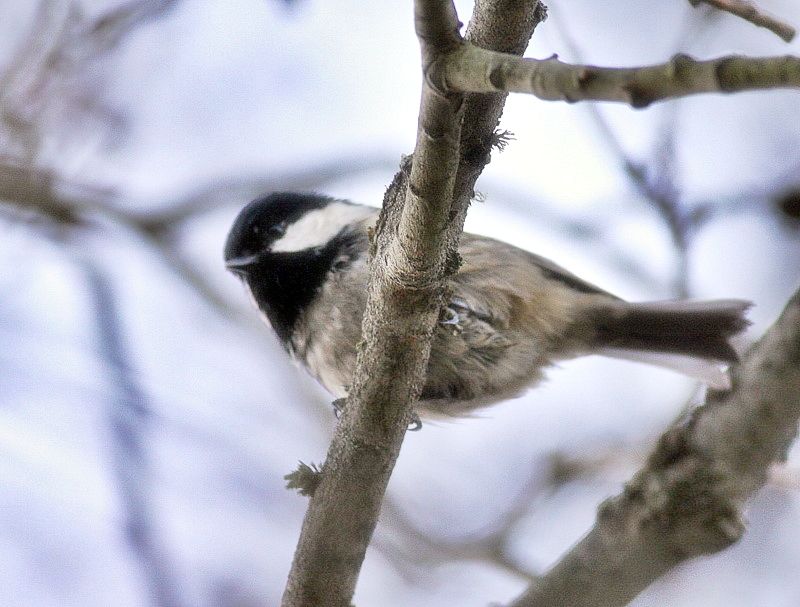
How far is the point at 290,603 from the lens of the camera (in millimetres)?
1733

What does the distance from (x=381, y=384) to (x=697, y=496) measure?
65 cm

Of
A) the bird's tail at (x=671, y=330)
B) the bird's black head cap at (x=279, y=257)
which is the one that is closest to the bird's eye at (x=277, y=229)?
the bird's black head cap at (x=279, y=257)

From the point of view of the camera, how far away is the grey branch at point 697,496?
3.82 ft

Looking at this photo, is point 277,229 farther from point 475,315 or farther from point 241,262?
point 475,315

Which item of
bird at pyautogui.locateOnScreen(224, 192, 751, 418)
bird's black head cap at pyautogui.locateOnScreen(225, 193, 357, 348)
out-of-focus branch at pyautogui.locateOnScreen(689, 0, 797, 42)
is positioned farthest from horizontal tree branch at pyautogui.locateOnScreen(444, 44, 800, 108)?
bird's black head cap at pyautogui.locateOnScreen(225, 193, 357, 348)

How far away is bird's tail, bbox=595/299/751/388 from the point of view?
2.52 m

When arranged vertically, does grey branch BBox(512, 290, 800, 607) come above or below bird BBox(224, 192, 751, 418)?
below

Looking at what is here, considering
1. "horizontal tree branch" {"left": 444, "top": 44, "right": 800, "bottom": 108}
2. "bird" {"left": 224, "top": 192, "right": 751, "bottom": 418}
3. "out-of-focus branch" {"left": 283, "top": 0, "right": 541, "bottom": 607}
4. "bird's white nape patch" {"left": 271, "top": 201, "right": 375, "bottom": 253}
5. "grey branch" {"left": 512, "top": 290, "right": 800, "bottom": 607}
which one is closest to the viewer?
"horizontal tree branch" {"left": 444, "top": 44, "right": 800, "bottom": 108}

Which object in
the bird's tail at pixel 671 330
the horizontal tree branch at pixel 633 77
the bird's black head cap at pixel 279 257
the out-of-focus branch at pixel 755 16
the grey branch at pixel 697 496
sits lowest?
the grey branch at pixel 697 496

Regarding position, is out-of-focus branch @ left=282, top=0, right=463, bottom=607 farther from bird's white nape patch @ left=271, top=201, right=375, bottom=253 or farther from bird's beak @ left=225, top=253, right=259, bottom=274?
bird's beak @ left=225, top=253, right=259, bottom=274

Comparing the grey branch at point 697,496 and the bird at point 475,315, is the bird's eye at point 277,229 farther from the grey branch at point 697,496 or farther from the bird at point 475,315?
the grey branch at point 697,496

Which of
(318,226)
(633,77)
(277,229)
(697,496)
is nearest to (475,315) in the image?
(318,226)

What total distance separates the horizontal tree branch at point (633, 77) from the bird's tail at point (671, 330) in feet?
5.11

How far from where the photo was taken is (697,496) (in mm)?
1220
